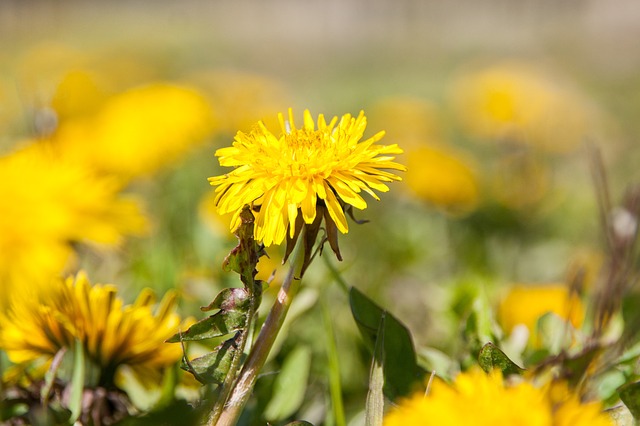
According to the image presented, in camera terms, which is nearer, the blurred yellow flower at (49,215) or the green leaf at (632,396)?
the green leaf at (632,396)

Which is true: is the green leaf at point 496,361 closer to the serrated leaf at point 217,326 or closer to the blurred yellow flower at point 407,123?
the serrated leaf at point 217,326

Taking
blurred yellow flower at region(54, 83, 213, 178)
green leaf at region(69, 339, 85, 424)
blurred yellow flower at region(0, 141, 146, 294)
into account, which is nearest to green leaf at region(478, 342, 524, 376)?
green leaf at region(69, 339, 85, 424)

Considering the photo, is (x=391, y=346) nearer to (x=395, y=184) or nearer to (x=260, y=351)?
(x=260, y=351)

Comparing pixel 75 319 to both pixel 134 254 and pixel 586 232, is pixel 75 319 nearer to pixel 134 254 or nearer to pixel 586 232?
pixel 134 254

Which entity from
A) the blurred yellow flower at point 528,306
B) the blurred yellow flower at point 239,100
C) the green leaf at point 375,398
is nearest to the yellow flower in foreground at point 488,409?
the green leaf at point 375,398

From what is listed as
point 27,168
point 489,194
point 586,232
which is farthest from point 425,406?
point 586,232

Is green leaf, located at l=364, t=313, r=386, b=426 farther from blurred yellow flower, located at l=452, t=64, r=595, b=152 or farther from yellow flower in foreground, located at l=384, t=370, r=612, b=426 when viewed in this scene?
blurred yellow flower, located at l=452, t=64, r=595, b=152

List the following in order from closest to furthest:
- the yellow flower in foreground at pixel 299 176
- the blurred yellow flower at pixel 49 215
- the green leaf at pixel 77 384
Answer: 1. the yellow flower in foreground at pixel 299 176
2. the green leaf at pixel 77 384
3. the blurred yellow flower at pixel 49 215
